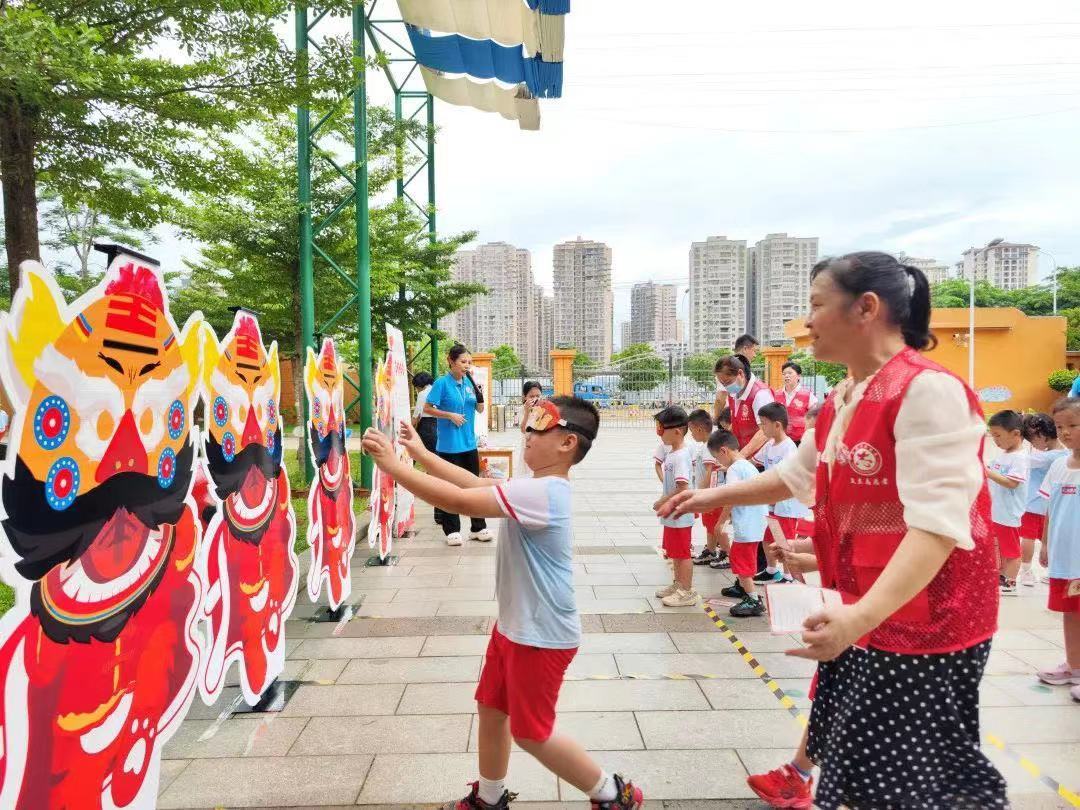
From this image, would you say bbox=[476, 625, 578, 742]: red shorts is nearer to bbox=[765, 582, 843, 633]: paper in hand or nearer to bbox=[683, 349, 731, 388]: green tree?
bbox=[765, 582, 843, 633]: paper in hand

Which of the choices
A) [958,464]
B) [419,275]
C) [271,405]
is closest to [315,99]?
[271,405]

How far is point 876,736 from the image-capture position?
1.47m

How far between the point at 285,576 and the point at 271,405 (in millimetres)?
841

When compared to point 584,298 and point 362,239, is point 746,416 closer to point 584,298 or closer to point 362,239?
point 362,239

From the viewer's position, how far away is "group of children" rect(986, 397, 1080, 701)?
3266 millimetres

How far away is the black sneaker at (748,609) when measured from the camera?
443 cm

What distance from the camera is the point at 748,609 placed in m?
4.44

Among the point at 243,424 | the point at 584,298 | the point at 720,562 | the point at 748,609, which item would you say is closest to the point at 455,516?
the point at 720,562

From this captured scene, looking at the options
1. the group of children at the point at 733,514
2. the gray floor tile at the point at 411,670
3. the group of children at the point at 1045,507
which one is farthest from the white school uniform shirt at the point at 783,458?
the gray floor tile at the point at 411,670

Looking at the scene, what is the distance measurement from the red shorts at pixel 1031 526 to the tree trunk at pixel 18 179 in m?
6.85

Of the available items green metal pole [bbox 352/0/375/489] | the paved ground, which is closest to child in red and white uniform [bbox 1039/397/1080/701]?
the paved ground

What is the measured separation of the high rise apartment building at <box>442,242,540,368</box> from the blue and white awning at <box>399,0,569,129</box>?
1595 inches

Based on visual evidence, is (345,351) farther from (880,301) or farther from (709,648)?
(880,301)

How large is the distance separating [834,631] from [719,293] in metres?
56.1
